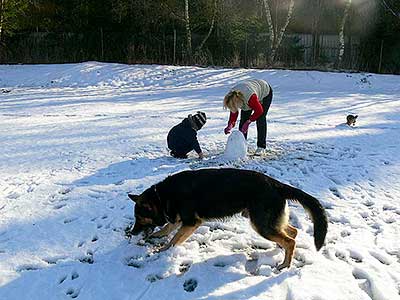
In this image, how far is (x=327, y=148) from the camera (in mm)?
7707

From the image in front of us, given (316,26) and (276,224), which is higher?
(316,26)

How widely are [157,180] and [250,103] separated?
184 centimetres

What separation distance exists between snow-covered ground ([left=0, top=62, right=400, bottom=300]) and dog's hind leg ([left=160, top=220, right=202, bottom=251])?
0.27ft

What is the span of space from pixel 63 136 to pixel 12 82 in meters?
12.4

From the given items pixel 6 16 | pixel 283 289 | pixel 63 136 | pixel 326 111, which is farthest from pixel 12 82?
pixel 283 289

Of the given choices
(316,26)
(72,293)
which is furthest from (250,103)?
(316,26)

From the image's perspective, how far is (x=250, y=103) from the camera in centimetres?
632

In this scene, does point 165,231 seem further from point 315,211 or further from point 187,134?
point 187,134

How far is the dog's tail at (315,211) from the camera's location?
366cm

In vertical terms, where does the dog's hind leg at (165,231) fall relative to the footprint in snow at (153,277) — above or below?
above

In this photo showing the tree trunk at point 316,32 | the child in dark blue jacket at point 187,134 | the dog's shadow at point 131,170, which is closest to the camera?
the dog's shadow at point 131,170

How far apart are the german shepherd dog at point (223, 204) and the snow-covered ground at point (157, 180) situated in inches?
10.4

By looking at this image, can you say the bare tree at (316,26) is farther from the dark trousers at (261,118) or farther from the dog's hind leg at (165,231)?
the dog's hind leg at (165,231)

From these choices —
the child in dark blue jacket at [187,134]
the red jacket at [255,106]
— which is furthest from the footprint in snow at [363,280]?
the child in dark blue jacket at [187,134]
